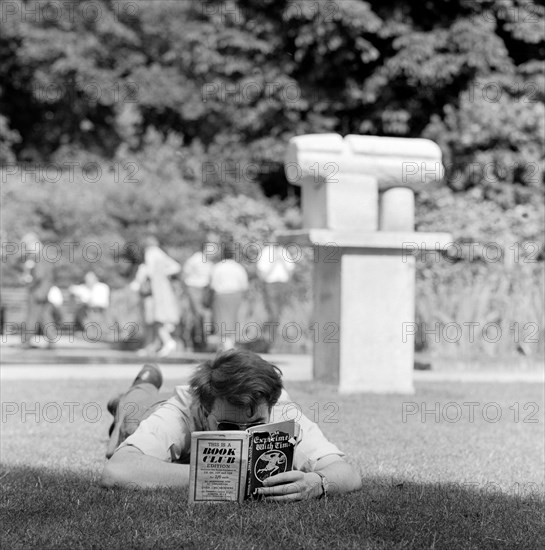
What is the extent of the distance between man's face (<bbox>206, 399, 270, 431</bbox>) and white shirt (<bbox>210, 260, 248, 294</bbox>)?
11.5 meters

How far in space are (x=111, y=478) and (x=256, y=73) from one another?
74.3 feet

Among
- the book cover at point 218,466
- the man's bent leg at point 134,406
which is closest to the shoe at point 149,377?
the man's bent leg at point 134,406

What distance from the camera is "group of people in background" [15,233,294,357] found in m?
16.4

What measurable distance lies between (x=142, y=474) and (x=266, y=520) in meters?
0.82

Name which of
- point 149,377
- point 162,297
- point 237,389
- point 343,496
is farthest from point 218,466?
point 162,297

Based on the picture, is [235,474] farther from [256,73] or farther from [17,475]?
[256,73]

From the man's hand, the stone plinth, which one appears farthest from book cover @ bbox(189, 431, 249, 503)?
the stone plinth

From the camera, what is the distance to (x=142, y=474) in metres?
5.17

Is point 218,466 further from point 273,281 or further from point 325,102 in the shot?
point 325,102

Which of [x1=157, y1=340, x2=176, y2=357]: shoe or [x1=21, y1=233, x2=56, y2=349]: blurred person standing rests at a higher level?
[x1=21, y1=233, x2=56, y2=349]: blurred person standing

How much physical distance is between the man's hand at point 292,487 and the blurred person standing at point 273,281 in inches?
509

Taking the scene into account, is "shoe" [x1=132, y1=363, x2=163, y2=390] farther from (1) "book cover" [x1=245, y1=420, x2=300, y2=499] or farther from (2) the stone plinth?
(2) the stone plinth

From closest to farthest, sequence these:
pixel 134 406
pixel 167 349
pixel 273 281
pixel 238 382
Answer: pixel 238 382
pixel 134 406
pixel 167 349
pixel 273 281

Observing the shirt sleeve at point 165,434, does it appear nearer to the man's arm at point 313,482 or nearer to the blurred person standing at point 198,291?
the man's arm at point 313,482
